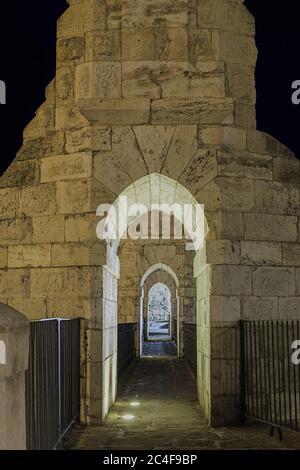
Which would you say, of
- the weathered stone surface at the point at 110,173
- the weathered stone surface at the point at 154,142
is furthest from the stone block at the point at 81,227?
the weathered stone surface at the point at 154,142

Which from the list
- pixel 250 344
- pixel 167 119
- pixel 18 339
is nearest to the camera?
pixel 18 339

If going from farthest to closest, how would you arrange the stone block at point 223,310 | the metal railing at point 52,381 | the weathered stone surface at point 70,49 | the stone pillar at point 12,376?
the weathered stone surface at point 70,49 → the stone block at point 223,310 → the metal railing at point 52,381 → the stone pillar at point 12,376

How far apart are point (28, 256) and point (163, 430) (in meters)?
2.72

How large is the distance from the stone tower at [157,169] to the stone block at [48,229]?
14 mm

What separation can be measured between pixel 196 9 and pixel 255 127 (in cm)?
169

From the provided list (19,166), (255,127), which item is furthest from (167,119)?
(19,166)

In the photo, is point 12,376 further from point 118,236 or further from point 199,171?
point 118,236

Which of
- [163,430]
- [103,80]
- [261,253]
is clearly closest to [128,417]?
[163,430]

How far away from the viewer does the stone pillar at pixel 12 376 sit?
2916mm

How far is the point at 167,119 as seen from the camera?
276 inches

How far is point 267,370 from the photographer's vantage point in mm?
6633

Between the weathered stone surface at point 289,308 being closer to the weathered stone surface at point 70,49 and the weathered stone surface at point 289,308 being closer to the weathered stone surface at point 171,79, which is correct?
the weathered stone surface at point 171,79
